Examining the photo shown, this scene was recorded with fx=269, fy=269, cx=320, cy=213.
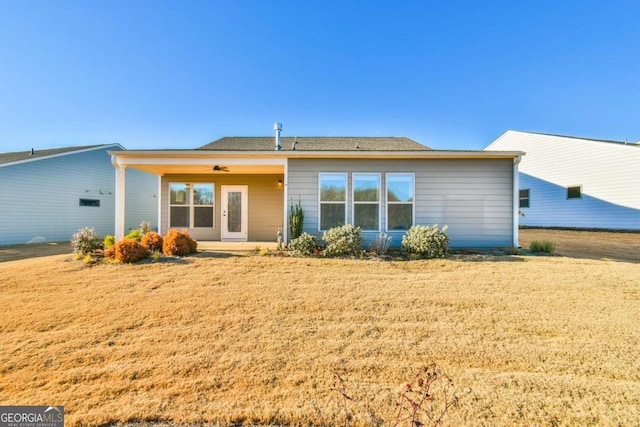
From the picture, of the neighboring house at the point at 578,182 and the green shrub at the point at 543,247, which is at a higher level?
the neighboring house at the point at 578,182

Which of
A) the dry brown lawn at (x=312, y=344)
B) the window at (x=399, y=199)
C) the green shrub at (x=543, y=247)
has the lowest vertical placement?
the dry brown lawn at (x=312, y=344)

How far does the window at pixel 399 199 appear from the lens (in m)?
8.80

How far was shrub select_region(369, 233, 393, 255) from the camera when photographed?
25.9 ft

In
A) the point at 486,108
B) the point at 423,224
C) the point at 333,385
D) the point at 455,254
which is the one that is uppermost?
the point at 486,108

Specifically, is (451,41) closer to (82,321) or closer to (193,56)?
(193,56)

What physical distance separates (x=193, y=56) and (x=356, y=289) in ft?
38.9

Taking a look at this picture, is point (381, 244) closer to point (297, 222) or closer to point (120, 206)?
point (297, 222)

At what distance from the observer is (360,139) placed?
14.3 meters

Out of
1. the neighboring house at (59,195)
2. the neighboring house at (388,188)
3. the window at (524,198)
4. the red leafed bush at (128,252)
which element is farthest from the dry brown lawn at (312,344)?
the window at (524,198)

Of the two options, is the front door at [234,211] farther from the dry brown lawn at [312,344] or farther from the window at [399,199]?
the window at [399,199]

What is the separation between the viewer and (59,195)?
1342 cm

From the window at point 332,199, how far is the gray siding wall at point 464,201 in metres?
0.31

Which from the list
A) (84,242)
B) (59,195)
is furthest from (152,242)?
(59,195)

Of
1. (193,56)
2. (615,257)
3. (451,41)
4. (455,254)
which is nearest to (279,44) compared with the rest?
(193,56)
